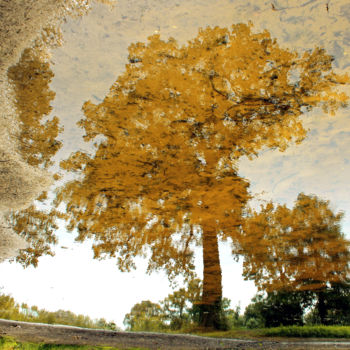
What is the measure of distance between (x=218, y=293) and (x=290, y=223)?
13.1 ft

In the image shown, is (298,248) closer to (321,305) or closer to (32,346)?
(321,305)

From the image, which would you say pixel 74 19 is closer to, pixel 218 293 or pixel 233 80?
pixel 233 80

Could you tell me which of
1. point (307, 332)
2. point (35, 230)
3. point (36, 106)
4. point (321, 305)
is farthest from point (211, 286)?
point (36, 106)

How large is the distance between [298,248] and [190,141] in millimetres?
5677

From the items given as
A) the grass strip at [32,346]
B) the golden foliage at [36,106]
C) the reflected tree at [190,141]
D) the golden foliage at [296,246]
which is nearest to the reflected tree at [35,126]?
the golden foliage at [36,106]

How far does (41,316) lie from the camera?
13.5 feet

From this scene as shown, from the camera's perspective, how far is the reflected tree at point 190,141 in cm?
675

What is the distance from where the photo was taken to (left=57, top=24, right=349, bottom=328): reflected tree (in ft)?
22.2

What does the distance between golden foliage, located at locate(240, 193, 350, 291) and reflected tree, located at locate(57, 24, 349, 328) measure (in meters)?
0.97

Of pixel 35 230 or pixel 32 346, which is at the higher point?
pixel 35 230

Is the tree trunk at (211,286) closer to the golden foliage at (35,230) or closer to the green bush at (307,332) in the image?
the green bush at (307,332)

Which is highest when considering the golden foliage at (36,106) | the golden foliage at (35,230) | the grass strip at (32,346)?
the golden foliage at (36,106)

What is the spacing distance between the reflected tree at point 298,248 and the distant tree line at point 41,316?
4881mm

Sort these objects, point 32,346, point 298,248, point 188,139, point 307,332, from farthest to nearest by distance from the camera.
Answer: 1. point 298,248
2. point 188,139
3. point 307,332
4. point 32,346
